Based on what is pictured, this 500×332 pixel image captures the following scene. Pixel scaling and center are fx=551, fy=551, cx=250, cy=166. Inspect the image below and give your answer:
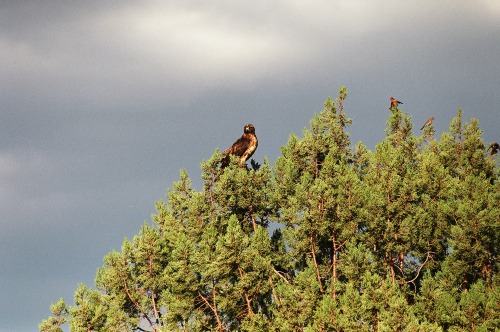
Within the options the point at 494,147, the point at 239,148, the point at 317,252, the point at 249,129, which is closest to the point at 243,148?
the point at 239,148

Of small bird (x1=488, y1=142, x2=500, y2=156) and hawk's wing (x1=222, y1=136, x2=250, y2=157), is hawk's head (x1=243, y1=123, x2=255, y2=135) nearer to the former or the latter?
hawk's wing (x1=222, y1=136, x2=250, y2=157)

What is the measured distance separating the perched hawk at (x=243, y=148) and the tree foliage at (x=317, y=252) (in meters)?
0.63

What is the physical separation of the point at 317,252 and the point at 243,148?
21.5 ft

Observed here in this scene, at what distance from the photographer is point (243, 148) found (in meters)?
26.2

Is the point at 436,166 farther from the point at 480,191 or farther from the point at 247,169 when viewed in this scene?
the point at 247,169

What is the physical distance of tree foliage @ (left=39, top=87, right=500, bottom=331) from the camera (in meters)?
20.1

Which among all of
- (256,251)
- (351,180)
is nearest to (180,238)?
(256,251)

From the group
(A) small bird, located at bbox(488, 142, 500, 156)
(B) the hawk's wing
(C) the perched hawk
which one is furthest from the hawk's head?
(A) small bird, located at bbox(488, 142, 500, 156)

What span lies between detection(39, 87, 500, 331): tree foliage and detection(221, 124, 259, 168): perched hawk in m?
0.63

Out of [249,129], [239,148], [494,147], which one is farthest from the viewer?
[494,147]

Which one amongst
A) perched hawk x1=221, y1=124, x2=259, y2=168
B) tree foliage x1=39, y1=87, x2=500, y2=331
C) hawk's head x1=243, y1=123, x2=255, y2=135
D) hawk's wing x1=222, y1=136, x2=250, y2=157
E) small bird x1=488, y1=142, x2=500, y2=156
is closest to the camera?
tree foliage x1=39, y1=87, x2=500, y2=331

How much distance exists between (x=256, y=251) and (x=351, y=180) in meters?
4.75

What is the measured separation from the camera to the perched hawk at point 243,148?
84.9 ft

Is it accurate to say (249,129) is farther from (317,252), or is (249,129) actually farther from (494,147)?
(494,147)
